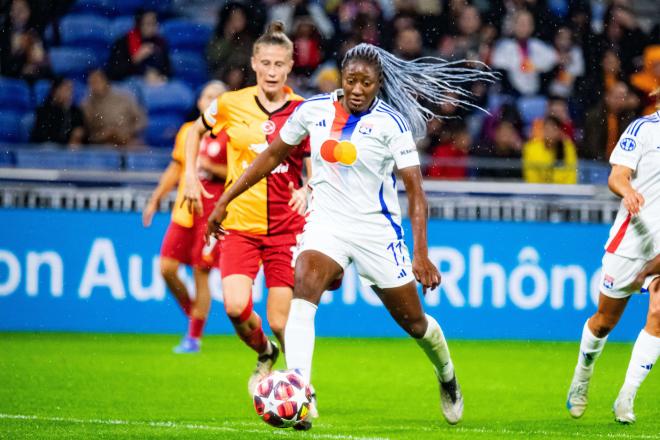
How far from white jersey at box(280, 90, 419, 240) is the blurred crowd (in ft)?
24.3

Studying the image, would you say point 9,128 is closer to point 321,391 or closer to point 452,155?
point 452,155

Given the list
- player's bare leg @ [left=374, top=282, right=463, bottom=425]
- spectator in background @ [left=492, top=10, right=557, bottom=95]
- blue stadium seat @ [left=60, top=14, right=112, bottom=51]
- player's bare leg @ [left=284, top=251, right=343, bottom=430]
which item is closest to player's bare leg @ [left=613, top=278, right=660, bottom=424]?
player's bare leg @ [left=374, top=282, right=463, bottom=425]

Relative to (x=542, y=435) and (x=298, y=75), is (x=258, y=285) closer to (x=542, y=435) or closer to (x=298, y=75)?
(x=298, y=75)

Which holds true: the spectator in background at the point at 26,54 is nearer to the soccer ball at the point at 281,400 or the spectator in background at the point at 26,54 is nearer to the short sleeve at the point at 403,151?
the short sleeve at the point at 403,151

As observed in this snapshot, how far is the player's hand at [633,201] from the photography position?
292 inches

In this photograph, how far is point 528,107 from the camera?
53.6 feet

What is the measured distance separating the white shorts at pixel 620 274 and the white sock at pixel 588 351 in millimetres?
283

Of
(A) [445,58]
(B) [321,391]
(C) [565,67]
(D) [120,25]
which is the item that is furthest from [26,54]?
(B) [321,391]

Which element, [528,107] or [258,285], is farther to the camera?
[528,107]

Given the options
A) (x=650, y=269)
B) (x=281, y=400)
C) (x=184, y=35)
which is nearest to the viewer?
(x=281, y=400)

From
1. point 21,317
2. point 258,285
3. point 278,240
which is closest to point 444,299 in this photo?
point 258,285

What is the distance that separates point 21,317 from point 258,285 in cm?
236

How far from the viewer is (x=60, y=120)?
50.6 feet

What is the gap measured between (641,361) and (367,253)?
5.88ft
